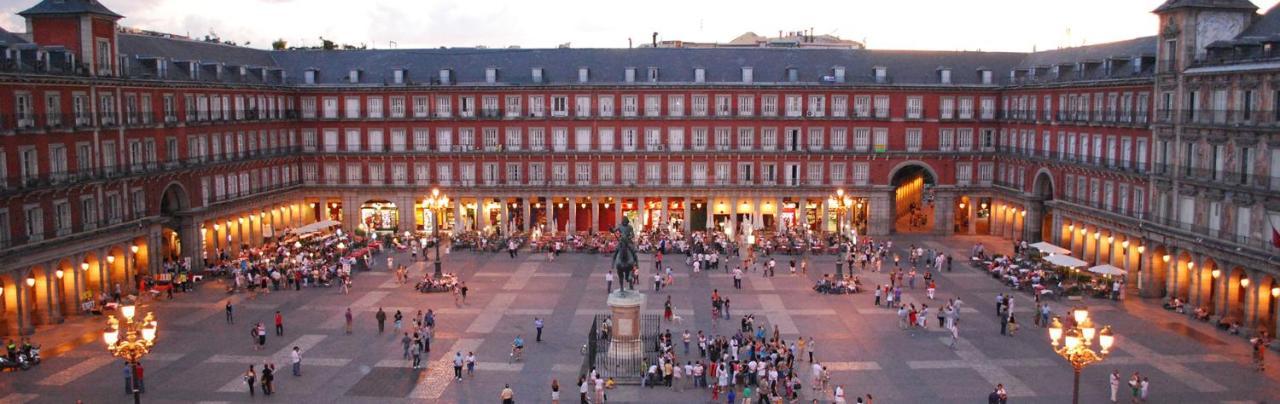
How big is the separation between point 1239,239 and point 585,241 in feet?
135

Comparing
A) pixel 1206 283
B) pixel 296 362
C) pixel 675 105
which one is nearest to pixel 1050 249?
pixel 1206 283

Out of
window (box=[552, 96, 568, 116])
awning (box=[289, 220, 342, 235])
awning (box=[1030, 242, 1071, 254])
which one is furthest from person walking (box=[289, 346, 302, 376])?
window (box=[552, 96, 568, 116])

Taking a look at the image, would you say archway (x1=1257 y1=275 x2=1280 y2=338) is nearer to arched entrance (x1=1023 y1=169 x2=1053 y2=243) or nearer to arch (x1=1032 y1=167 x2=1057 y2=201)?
arched entrance (x1=1023 y1=169 x2=1053 y2=243)

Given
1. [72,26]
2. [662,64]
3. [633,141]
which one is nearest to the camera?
[72,26]

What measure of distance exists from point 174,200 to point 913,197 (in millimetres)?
62105

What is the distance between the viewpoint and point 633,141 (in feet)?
266

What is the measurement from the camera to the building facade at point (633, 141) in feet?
206

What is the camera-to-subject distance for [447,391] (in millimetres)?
37750

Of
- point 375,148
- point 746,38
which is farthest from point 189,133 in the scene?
point 746,38

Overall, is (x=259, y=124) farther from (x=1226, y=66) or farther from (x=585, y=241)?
(x=1226, y=66)

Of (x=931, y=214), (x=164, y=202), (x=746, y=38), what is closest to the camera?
(x=164, y=202)

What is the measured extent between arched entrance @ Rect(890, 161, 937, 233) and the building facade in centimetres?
36

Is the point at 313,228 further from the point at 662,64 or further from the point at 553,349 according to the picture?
the point at 553,349

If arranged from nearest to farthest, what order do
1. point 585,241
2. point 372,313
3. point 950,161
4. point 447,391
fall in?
point 447,391 → point 372,313 → point 585,241 → point 950,161
